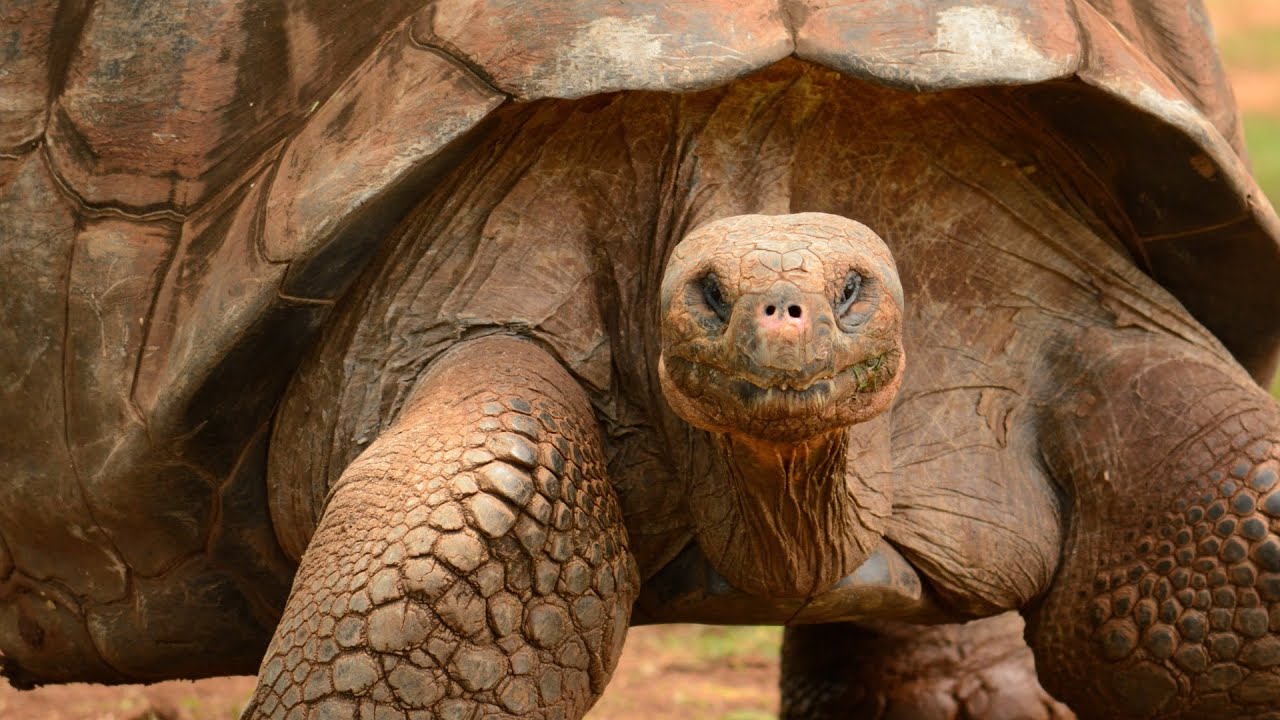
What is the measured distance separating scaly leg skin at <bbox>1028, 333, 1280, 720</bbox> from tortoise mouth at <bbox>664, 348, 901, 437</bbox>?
3.01 feet

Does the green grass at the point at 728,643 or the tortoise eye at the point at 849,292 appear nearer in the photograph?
the tortoise eye at the point at 849,292

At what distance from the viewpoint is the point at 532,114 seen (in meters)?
3.34

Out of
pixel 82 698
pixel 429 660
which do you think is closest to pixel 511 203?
pixel 429 660

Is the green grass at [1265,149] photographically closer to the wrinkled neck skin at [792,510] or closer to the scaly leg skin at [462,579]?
the wrinkled neck skin at [792,510]

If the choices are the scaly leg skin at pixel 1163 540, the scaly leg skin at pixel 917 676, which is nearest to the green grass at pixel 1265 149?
the scaly leg skin at pixel 917 676

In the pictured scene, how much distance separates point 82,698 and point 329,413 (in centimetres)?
217

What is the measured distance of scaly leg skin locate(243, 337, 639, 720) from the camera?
2.82 metres

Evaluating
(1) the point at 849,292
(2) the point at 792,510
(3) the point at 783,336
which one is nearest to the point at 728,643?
(2) the point at 792,510

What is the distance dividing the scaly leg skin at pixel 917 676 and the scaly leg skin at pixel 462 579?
169 centimetres

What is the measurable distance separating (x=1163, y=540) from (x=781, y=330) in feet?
4.01

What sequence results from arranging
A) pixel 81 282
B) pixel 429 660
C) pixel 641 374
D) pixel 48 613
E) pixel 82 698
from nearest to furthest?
pixel 429 660 < pixel 641 374 < pixel 81 282 < pixel 48 613 < pixel 82 698

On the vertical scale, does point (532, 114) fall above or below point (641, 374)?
above

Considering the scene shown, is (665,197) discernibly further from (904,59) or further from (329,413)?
(329,413)

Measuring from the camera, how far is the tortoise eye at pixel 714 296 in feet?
8.54
